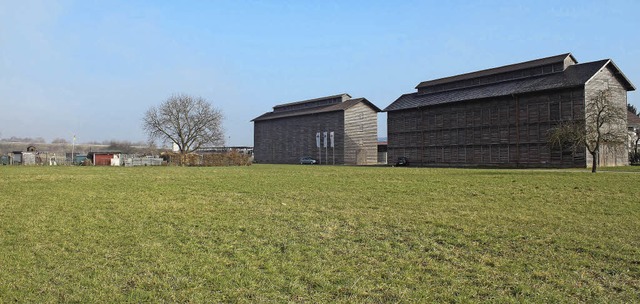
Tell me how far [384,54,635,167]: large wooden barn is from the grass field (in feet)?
114

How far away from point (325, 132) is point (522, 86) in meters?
31.6

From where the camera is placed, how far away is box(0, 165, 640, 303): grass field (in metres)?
5.50

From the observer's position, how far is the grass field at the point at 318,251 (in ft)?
18.0

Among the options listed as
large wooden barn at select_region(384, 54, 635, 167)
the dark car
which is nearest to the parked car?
large wooden barn at select_region(384, 54, 635, 167)

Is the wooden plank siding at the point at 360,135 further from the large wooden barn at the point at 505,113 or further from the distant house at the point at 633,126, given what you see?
the distant house at the point at 633,126

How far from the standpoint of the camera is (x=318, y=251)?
766 cm

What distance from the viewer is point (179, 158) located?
198ft

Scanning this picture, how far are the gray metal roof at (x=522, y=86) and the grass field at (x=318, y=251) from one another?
35774 mm

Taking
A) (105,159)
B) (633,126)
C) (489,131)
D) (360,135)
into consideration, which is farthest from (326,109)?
(633,126)

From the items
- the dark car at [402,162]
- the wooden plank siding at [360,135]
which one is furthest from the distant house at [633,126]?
the wooden plank siding at [360,135]

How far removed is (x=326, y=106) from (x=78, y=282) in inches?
2853

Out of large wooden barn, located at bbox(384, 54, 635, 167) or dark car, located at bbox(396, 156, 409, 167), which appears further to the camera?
dark car, located at bbox(396, 156, 409, 167)

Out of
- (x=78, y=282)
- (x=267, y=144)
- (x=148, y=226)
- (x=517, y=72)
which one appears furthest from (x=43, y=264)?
(x=267, y=144)

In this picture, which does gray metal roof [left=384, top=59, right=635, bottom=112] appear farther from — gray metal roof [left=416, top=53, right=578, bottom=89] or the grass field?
the grass field
